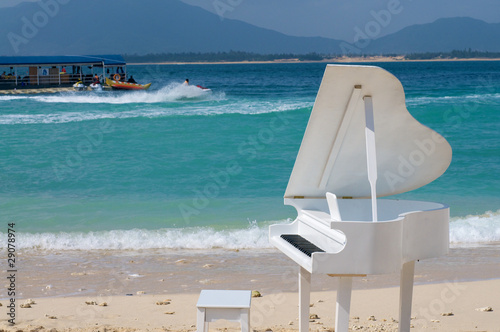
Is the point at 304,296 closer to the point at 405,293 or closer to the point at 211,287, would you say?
the point at 405,293

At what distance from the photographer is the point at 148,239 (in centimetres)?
877

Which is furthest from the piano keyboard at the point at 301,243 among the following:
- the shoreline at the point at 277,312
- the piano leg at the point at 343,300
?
the shoreline at the point at 277,312

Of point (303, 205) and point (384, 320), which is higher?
point (303, 205)

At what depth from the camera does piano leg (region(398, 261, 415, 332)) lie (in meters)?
4.29

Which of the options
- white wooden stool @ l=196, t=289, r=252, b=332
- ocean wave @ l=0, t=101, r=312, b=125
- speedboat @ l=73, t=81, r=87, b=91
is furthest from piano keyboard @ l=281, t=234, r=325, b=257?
speedboat @ l=73, t=81, r=87, b=91

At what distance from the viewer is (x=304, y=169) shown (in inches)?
178

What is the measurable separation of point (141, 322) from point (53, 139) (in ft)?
43.6

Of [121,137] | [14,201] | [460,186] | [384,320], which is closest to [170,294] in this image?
[384,320]

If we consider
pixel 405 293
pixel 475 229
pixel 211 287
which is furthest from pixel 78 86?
pixel 405 293

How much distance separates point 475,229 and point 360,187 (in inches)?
188

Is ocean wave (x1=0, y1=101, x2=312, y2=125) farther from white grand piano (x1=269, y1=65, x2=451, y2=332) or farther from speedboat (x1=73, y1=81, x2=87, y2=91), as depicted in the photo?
white grand piano (x1=269, y1=65, x2=451, y2=332)

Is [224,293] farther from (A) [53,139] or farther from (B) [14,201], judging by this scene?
(A) [53,139]

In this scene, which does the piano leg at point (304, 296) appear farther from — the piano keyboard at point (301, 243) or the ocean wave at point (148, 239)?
the ocean wave at point (148, 239)

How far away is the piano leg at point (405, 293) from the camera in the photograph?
429 cm
